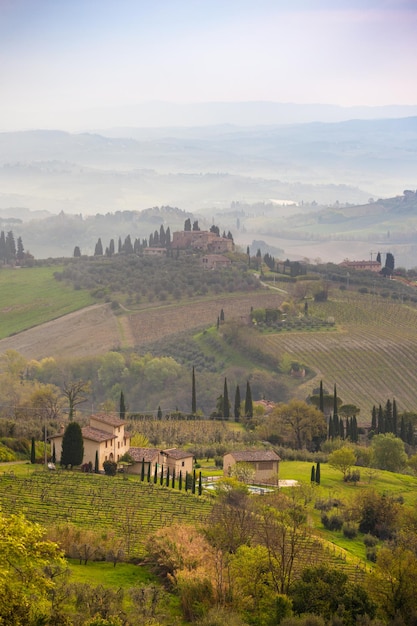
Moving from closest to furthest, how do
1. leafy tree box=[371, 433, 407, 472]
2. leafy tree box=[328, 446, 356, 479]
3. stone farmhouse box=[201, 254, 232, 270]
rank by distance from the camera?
leafy tree box=[328, 446, 356, 479]
leafy tree box=[371, 433, 407, 472]
stone farmhouse box=[201, 254, 232, 270]

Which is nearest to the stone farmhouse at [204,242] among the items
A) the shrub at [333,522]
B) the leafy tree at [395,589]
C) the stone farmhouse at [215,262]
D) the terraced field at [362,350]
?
the stone farmhouse at [215,262]

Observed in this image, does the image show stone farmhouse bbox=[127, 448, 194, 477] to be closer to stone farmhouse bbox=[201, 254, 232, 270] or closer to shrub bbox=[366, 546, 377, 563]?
shrub bbox=[366, 546, 377, 563]

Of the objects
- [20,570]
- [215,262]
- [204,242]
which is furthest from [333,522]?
[204,242]

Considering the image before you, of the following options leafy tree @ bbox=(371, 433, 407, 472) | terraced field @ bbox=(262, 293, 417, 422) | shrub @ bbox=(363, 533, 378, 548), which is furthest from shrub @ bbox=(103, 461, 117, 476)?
terraced field @ bbox=(262, 293, 417, 422)

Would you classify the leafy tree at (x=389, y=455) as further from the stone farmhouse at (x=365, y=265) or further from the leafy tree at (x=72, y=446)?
the stone farmhouse at (x=365, y=265)

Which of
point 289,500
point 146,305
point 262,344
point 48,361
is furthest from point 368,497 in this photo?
point 146,305

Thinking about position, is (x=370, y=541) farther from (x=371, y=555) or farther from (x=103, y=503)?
(x=103, y=503)

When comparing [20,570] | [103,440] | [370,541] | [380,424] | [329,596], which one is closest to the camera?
[20,570]
